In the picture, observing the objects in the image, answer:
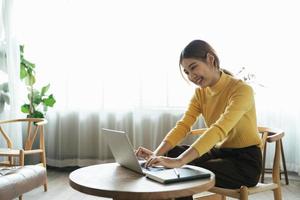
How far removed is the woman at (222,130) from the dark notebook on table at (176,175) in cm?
A: 6

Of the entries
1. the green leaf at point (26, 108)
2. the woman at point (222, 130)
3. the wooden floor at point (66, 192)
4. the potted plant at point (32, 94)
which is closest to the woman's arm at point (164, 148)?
the woman at point (222, 130)

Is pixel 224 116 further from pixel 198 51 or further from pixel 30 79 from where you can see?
pixel 30 79

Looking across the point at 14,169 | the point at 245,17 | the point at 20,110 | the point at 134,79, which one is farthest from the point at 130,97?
the point at 14,169

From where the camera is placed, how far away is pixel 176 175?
1.44 meters

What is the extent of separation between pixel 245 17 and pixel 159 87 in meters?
1.04

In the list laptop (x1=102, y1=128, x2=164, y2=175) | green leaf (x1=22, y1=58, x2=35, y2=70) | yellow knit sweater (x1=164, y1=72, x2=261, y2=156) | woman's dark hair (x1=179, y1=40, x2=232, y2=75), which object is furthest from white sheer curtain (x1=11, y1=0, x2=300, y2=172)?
laptop (x1=102, y1=128, x2=164, y2=175)

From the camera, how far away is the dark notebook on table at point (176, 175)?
139 cm

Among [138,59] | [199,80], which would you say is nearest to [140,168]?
[199,80]

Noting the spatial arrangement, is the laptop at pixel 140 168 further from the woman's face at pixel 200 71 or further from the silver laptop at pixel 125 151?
the woman's face at pixel 200 71

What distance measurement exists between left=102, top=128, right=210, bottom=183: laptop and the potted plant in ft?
7.29

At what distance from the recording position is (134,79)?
3789 millimetres

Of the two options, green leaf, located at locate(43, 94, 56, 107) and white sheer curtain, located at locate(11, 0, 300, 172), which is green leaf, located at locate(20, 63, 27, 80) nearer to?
white sheer curtain, located at locate(11, 0, 300, 172)

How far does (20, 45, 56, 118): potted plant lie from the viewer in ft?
12.3

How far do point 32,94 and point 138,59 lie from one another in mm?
1103
